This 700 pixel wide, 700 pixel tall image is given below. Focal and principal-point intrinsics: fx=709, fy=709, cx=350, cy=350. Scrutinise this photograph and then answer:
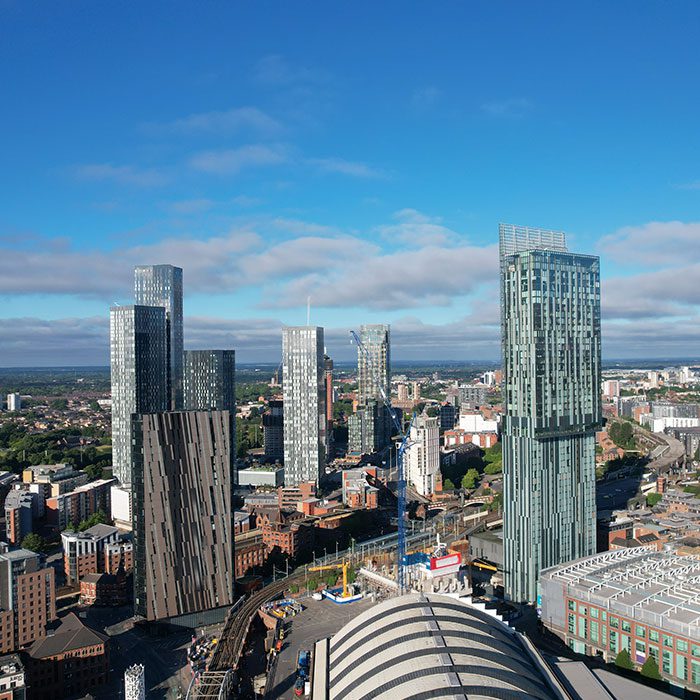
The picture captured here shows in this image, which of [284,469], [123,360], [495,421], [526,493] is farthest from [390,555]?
[495,421]

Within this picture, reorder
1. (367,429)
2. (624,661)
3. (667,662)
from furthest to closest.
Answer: (367,429), (624,661), (667,662)

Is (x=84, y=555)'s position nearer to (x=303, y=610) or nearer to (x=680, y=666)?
(x=303, y=610)

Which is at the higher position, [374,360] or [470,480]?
[374,360]

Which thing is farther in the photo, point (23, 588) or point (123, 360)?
point (123, 360)

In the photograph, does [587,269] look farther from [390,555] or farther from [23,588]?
[23,588]

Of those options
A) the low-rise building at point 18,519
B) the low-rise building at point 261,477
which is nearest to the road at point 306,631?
the low-rise building at point 18,519

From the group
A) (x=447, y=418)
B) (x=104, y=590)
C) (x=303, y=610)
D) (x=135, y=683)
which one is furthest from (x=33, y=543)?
(x=447, y=418)
